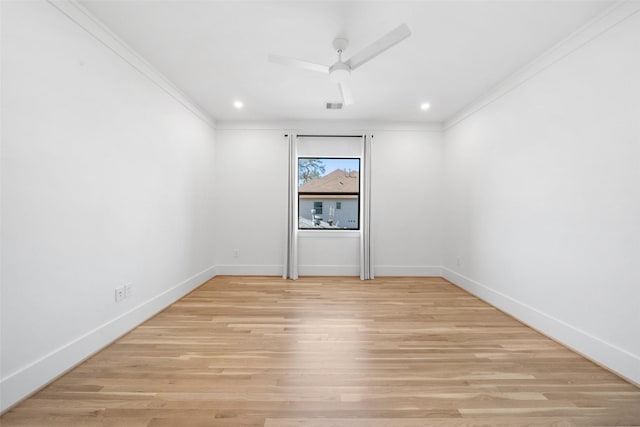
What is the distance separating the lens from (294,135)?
4.48m

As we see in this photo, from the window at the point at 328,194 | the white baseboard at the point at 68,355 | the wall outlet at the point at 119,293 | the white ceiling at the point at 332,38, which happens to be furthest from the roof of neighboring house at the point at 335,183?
the wall outlet at the point at 119,293

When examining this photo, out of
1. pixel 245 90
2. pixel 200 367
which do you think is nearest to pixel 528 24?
pixel 245 90

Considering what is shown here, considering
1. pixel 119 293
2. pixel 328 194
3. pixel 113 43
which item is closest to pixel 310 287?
pixel 328 194

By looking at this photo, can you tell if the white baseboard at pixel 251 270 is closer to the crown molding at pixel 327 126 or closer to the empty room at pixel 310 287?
the empty room at pixel 310 287

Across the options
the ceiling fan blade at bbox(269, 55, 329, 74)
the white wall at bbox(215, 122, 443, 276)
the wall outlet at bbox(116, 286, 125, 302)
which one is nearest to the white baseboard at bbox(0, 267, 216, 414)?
the wall outlet at bbox(116, 286, 125, 302)

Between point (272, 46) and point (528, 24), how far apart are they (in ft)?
6.60

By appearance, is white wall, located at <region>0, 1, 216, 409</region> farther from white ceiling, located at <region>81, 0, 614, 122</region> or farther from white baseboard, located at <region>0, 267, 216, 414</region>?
white ceiling, located at <region>81, 0, 614, 122</region>

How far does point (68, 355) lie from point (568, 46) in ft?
14.3

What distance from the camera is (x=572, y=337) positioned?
2.19 m

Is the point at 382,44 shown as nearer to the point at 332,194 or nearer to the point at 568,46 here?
the point at 568,46

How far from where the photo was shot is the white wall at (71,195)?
60.6 inches

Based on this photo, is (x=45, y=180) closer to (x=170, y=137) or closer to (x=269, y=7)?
(x=170, y=137)

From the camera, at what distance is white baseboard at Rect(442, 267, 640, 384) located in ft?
5.93

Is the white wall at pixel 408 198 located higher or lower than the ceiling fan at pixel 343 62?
lower
